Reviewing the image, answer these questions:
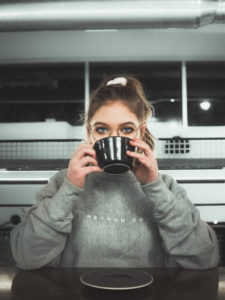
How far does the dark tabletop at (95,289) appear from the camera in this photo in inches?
32.8

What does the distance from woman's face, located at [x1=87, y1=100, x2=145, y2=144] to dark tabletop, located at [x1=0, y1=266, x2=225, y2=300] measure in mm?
446

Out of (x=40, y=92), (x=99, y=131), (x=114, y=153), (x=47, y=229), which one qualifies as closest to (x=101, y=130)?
(x=99, y=131)

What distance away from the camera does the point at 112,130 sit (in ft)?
4.09

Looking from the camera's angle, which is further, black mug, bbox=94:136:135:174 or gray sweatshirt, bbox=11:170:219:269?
gray sweatshirt, bbox=11:170:219:269

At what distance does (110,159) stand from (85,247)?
1.47 ft

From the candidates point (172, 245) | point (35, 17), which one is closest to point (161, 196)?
point (172, 245)

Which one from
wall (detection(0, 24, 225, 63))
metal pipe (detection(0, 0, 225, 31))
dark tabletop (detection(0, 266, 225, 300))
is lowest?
dark tabletop (detection(0, 266, 225, 300))

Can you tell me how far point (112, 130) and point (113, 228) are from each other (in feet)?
1.14

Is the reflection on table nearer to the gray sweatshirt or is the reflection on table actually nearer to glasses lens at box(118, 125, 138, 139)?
the gray sweatshirt

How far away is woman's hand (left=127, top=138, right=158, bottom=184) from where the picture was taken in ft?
3.48

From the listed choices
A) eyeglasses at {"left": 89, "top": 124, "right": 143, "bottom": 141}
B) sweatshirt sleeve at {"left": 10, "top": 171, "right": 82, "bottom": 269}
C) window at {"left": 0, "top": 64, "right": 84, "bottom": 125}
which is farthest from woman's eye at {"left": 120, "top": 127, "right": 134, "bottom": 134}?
window at {"left": 0, "top": 64, "right": 84, "bottom": 125}

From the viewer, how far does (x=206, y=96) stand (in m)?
4.81

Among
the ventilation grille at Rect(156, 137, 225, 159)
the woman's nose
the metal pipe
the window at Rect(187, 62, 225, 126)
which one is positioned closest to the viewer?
the metal pipe

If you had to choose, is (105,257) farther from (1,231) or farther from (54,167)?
(1,231)
